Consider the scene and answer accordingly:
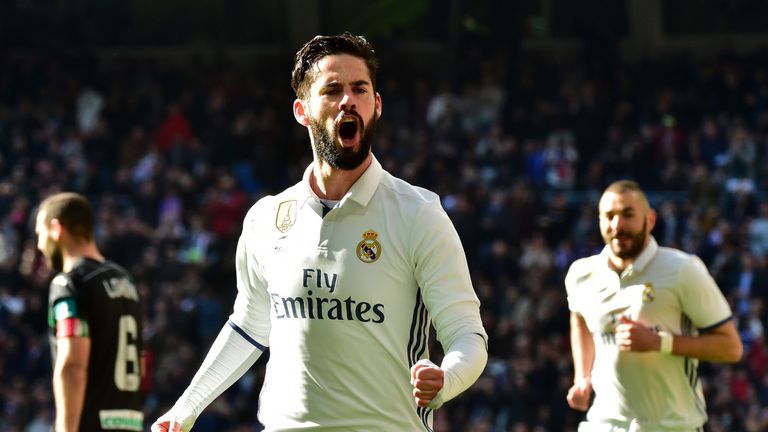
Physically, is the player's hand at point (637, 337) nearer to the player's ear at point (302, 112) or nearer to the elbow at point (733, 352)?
the elbow at point (733, 352)

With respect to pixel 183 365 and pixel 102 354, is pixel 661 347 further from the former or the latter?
pixel 183 365

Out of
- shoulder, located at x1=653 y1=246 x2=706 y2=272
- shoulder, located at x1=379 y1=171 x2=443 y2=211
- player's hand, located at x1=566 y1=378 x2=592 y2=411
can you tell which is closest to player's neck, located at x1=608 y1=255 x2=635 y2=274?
Result: shoulder, located at x1=653 y1=246 x2=706 y2=272

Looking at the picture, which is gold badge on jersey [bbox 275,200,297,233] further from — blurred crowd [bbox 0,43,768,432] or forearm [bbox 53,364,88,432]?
blurred crowd [bbox 0,43,768,432]

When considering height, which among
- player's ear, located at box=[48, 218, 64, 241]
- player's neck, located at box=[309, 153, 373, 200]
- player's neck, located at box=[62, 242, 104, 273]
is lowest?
player's neck, located at box=[309, 153, 373, 200]

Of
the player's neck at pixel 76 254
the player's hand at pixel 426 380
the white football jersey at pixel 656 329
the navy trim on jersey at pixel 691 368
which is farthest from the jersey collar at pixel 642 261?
the player's hand at pixel 426 380

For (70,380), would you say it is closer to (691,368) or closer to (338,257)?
(338,257)

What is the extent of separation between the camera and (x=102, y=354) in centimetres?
698

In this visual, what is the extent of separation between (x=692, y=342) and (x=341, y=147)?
3.07 metres

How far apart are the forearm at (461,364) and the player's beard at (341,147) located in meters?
0.68

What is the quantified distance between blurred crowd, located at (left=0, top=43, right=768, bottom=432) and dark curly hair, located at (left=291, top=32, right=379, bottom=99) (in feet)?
37.4

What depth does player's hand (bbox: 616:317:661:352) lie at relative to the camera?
22.2ft

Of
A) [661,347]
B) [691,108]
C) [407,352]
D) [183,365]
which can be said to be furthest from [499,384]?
[407,352]

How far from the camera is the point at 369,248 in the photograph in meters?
4.38

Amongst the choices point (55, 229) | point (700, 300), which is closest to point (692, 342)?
point (700, 300)
